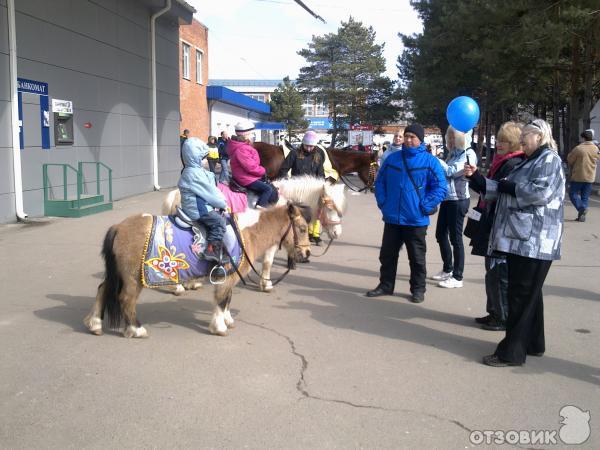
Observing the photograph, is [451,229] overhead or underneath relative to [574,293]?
overhead

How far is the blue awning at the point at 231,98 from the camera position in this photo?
1346 inches

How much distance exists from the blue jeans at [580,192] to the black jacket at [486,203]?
9.02m

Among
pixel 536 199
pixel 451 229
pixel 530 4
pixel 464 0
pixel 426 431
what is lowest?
pixel 426 431

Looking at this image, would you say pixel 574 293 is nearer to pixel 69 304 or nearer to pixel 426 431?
pixel 426 431

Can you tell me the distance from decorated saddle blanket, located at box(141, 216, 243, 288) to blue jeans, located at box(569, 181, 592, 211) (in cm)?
1088

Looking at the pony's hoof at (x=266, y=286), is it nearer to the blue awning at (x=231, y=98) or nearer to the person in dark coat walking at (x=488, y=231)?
the person in dark coat walking at (x=488, y=231)

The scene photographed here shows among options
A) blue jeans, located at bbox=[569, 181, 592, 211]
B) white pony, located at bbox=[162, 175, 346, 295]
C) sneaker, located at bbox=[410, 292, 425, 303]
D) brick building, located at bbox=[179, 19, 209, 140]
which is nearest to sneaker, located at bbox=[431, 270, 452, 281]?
sneaker, located at bbox=[410, 292, 425, 303]

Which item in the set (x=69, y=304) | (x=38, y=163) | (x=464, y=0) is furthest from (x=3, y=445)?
(x=464, y=0)

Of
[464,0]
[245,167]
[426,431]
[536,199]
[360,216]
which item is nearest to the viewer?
[426,431]

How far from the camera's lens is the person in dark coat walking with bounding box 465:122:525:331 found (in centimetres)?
521

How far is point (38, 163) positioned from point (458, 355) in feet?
33.2

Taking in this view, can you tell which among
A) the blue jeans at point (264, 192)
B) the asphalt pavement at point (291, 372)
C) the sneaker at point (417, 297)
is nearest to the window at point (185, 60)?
the asphalt pavement at point (291, 372)

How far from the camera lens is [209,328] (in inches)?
208

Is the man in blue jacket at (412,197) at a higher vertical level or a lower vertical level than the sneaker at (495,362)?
higher
